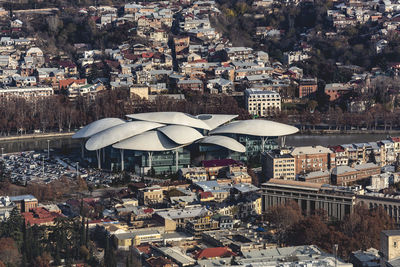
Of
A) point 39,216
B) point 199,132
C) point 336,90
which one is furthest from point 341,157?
point 336,90

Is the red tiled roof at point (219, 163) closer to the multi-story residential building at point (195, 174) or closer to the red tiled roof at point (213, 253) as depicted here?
the multi-story residential building at point (195, 174)

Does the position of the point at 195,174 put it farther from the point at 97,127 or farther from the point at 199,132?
the point at 97,127

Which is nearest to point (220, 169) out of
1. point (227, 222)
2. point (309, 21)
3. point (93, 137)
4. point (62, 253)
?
point (93, 137)

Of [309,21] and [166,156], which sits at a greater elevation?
[309,21]

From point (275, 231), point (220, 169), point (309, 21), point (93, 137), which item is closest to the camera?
point (275, 231)

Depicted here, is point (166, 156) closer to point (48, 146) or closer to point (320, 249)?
point (48, 146)

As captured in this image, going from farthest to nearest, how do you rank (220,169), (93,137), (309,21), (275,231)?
1. (309,21)
2. (93,137)
3. (220,169)
4. (275,231)

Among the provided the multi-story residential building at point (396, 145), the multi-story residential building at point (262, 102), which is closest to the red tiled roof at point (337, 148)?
the multi-story residential building at point (396, 145)
